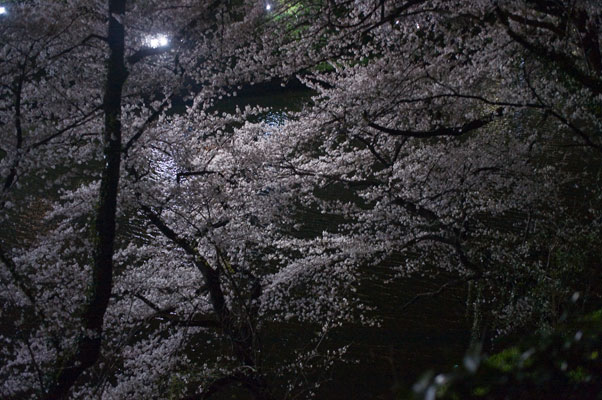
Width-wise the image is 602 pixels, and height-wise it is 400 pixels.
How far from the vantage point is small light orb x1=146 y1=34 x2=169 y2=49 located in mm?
5637

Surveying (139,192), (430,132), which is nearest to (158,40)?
(139,192)

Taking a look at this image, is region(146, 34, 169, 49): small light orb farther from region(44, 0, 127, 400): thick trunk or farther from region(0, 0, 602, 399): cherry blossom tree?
region(44, 0, 127, 400): thick trunk

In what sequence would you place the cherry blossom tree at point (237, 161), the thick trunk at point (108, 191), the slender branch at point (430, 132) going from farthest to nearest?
1. the slender branch at point (430, 132)
2. the cherry blossom tree at point (237, 161)
3. the thick trunk at point (108, 191)

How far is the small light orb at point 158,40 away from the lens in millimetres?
5637

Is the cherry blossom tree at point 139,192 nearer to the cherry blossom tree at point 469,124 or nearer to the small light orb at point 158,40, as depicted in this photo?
the small light orb at point 158,40

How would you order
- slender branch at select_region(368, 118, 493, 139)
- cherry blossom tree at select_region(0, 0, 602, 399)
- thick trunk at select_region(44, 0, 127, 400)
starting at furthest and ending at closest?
slender branch at select_region(368, 118, 493, 139) < cherry blossom tree at select_region(0, 0, 602, 399) < thick trunk at select_region(44, 0, 127, 400)

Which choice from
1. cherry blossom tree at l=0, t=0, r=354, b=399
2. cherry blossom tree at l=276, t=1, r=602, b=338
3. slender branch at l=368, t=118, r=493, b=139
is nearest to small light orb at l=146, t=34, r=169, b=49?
cherry blossom tree at l=0, t=0, r=354, b=399

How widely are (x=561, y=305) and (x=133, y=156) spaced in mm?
5563

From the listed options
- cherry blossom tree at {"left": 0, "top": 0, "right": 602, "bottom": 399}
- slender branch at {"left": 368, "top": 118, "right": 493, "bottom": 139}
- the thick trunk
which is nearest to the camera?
the thick trunk

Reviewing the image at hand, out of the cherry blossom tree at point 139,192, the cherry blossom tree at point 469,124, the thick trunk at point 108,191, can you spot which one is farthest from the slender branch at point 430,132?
the thick trunk at point 108,191

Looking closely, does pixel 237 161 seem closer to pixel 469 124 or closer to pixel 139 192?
pixel 139 192

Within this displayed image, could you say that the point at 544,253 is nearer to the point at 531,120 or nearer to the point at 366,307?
the point at 366,307

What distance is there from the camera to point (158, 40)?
5.77m

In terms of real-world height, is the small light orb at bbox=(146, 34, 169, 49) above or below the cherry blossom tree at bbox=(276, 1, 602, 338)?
above
